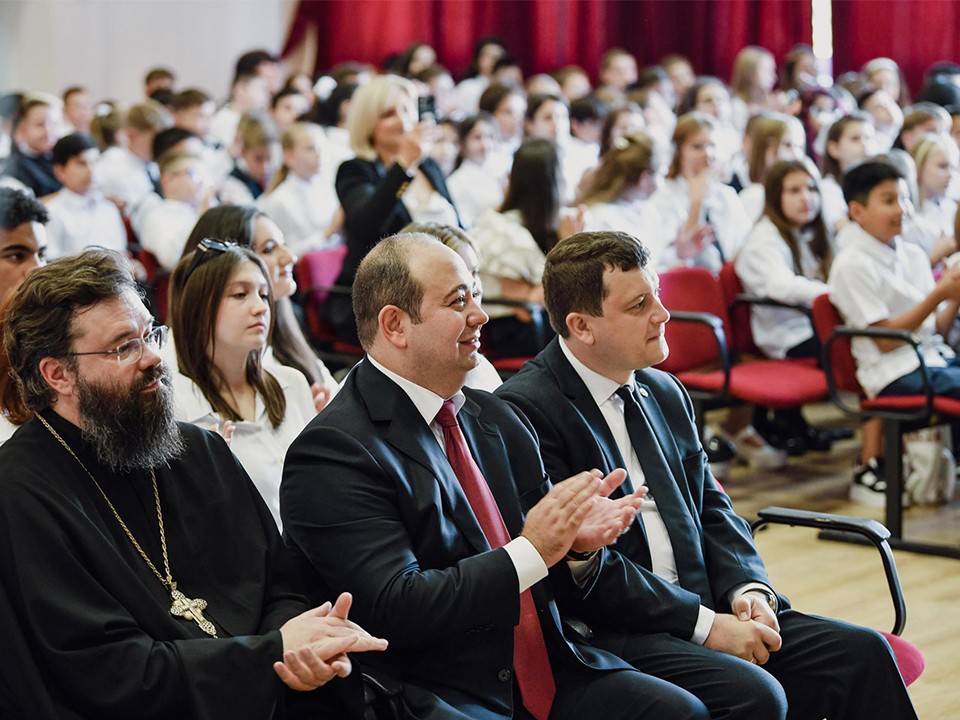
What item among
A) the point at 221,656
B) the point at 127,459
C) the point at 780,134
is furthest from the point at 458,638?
the point at 780,134

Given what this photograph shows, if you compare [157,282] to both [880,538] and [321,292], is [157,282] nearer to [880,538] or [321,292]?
[321,292]

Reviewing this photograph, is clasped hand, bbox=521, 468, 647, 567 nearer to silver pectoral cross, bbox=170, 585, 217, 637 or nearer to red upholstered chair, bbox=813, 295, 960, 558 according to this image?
silver pectoral cross, bbox=170, 585, 217, 637

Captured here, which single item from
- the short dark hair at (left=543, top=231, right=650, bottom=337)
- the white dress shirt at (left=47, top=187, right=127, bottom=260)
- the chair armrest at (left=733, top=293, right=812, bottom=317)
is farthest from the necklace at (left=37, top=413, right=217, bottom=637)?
the white dress shirt at (left=47, top=187, right=127, bottom=260)

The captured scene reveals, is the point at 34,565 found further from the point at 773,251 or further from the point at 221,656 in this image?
the point at 773,251

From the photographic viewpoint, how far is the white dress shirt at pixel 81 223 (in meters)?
6.39

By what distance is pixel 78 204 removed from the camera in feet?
21.5

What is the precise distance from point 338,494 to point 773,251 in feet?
12.0

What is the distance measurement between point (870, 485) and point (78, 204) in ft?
13.0

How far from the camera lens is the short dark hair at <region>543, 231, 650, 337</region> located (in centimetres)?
282

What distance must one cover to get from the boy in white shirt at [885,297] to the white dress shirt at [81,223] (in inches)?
135

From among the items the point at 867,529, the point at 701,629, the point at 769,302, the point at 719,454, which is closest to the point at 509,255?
the point at 769,302

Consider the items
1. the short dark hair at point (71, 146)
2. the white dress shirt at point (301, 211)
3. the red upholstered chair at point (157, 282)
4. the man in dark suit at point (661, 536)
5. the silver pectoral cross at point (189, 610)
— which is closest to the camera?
the silver pectoral cross at point (189, 610)

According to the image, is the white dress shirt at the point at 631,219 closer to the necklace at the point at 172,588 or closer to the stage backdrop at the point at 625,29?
the necklace at the point at 172,588

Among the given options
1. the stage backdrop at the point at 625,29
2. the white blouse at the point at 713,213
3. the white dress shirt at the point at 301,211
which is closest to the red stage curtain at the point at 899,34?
the stage backdrop at the point at 625,29
